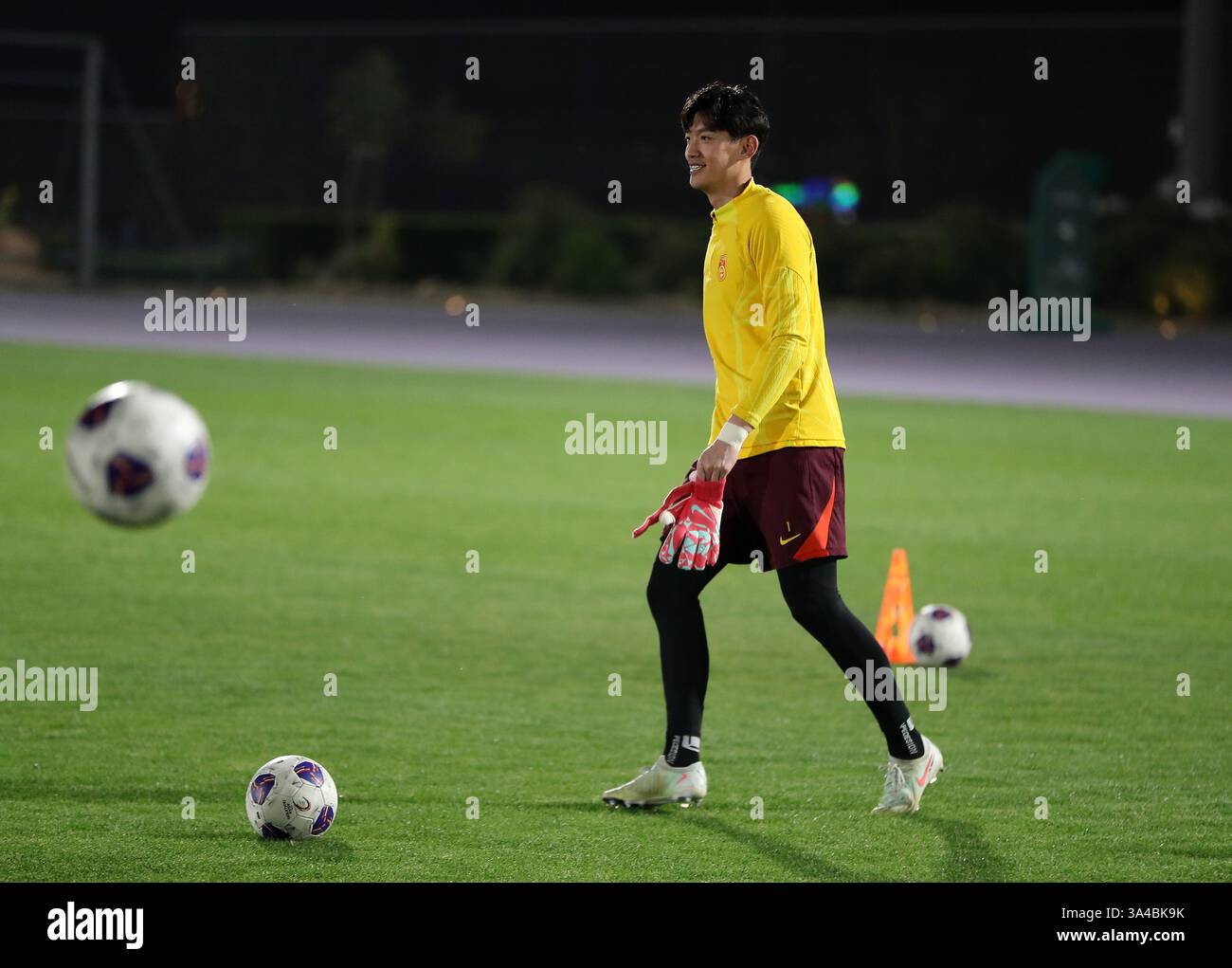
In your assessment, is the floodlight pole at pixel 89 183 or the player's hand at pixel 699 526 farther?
the floodlight pole at pixel 89 183

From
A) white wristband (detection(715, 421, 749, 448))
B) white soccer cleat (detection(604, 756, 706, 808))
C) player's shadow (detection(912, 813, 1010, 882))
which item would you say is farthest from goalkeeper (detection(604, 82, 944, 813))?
white soccer cleat (detection(604, 756, 706, 808))

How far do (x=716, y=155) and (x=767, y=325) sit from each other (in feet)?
1.83

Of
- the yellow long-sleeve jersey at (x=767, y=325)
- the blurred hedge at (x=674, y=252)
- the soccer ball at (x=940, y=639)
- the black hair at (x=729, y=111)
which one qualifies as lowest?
the soccer ball at (x=940, y=639)

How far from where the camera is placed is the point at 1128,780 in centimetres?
685

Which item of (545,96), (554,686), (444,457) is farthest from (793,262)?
(545,96)

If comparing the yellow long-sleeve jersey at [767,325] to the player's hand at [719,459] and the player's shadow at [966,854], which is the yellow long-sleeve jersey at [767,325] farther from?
the player's shadow at [966,854]

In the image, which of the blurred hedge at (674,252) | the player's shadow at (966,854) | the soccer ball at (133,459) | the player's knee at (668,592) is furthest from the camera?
the blurred hedge at (674,252)

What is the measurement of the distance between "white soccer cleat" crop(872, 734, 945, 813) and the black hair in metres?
2.02

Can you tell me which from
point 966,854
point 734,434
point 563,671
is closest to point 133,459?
point 734,434

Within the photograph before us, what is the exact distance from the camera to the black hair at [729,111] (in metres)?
5.96

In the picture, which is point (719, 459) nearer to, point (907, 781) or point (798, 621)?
point (798, 621)

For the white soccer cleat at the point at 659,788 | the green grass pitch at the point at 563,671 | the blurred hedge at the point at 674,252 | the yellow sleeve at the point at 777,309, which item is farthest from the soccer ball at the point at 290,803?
the blurred hedge at the point at 674,252

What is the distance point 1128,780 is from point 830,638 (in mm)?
1502

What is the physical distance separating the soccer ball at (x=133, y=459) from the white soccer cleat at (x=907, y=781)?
7.94 feet
